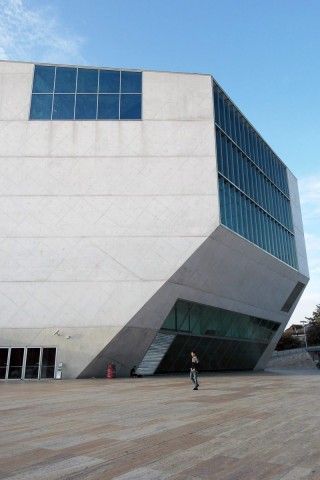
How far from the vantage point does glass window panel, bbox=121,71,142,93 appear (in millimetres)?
26969

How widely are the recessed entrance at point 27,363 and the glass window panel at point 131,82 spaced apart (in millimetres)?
19396

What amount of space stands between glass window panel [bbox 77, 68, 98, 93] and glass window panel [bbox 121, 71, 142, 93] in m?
2.07

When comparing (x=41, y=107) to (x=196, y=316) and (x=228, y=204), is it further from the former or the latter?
(x=196, y=316)

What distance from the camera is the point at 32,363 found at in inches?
850

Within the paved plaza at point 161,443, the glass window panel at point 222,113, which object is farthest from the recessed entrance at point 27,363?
the glass window panel at point 222,113

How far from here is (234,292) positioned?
1135 inches

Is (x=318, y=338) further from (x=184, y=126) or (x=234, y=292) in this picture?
(x=184, y=126)

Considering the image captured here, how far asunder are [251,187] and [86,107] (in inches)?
616

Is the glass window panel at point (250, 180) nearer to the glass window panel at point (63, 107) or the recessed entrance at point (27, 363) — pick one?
the glass window panel at point (63, 107)

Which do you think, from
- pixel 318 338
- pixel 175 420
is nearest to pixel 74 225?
pixel 175 420

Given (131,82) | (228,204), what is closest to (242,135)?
(228,204)

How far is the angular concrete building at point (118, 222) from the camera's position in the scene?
72.0 feet

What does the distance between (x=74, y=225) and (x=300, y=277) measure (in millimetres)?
27012

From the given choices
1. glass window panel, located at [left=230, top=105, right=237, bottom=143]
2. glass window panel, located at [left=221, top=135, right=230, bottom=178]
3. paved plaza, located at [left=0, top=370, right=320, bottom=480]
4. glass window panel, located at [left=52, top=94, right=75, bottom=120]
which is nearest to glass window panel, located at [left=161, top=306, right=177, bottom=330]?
glass window panel, located at [left=221, top=135, right=230, bottom=178]
